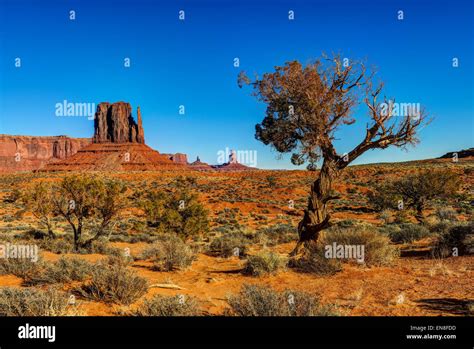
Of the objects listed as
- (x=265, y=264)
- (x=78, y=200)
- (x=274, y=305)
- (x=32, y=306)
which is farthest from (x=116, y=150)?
(x=274, y=305)

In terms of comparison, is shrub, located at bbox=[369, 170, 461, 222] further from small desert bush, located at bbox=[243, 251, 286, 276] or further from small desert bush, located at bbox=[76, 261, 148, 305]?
small desert bush, located at bbox=[76, 261, 148, 305]

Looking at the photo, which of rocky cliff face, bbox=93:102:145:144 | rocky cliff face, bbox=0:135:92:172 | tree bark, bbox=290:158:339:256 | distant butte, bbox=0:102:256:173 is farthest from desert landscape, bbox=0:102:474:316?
rocky cliff face, bbox=0:135:92:172

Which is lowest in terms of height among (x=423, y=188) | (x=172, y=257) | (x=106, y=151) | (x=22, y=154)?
(x=172, y=257)

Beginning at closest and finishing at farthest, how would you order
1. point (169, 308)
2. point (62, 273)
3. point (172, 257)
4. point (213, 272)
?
point (169, 308) → point (62, 273) → point (213, 272) → point (172, 257)

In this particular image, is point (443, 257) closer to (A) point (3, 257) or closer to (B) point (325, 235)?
(B) point (325, 235)

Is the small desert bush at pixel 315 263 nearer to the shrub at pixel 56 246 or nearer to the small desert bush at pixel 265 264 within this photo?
the small desert bush at pixel 265 264

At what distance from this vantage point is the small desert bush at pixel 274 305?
16.8 feet

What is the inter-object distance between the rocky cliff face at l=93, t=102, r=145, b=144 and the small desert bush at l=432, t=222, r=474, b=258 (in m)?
153

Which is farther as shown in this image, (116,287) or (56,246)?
(56,246)

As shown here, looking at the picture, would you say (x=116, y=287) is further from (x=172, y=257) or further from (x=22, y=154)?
(x=22, y=154)

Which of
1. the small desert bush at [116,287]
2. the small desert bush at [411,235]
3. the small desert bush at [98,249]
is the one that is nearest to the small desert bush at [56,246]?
the small desert bush at [98,249]

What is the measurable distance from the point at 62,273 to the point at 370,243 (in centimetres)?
834

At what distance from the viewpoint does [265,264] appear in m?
9.26
